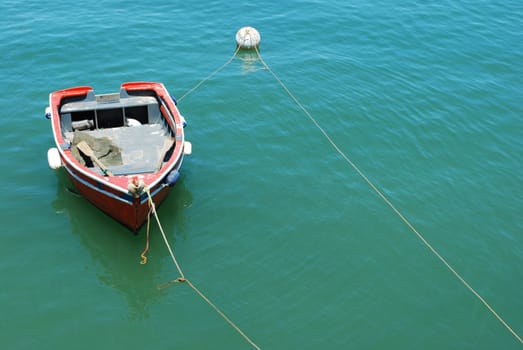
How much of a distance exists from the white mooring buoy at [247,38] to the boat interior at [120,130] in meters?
6.92

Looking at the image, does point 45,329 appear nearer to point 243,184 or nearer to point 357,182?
point 243,184

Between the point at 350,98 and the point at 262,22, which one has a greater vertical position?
the point at 262,22

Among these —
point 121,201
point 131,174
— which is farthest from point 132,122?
point 121,201

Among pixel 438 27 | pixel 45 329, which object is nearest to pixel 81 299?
pixel 45 329

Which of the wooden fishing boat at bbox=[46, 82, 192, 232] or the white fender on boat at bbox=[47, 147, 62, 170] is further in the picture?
the white fender on boat at bbox=[47, 147, 62, 170]

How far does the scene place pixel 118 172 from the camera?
15.9m

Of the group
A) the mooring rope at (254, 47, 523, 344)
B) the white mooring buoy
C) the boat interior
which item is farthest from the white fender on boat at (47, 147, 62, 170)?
the white mooring buoy

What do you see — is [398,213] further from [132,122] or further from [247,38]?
[247,38]

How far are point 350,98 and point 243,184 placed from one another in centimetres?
664

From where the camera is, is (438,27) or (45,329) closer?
(45,329)

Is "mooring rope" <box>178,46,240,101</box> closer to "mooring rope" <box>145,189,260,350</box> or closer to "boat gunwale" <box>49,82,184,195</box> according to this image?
"boat gunwale" <box>49,82,184,195</box>

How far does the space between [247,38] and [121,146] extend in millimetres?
9698

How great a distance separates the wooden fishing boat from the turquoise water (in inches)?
45.1

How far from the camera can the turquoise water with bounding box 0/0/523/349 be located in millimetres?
13875
